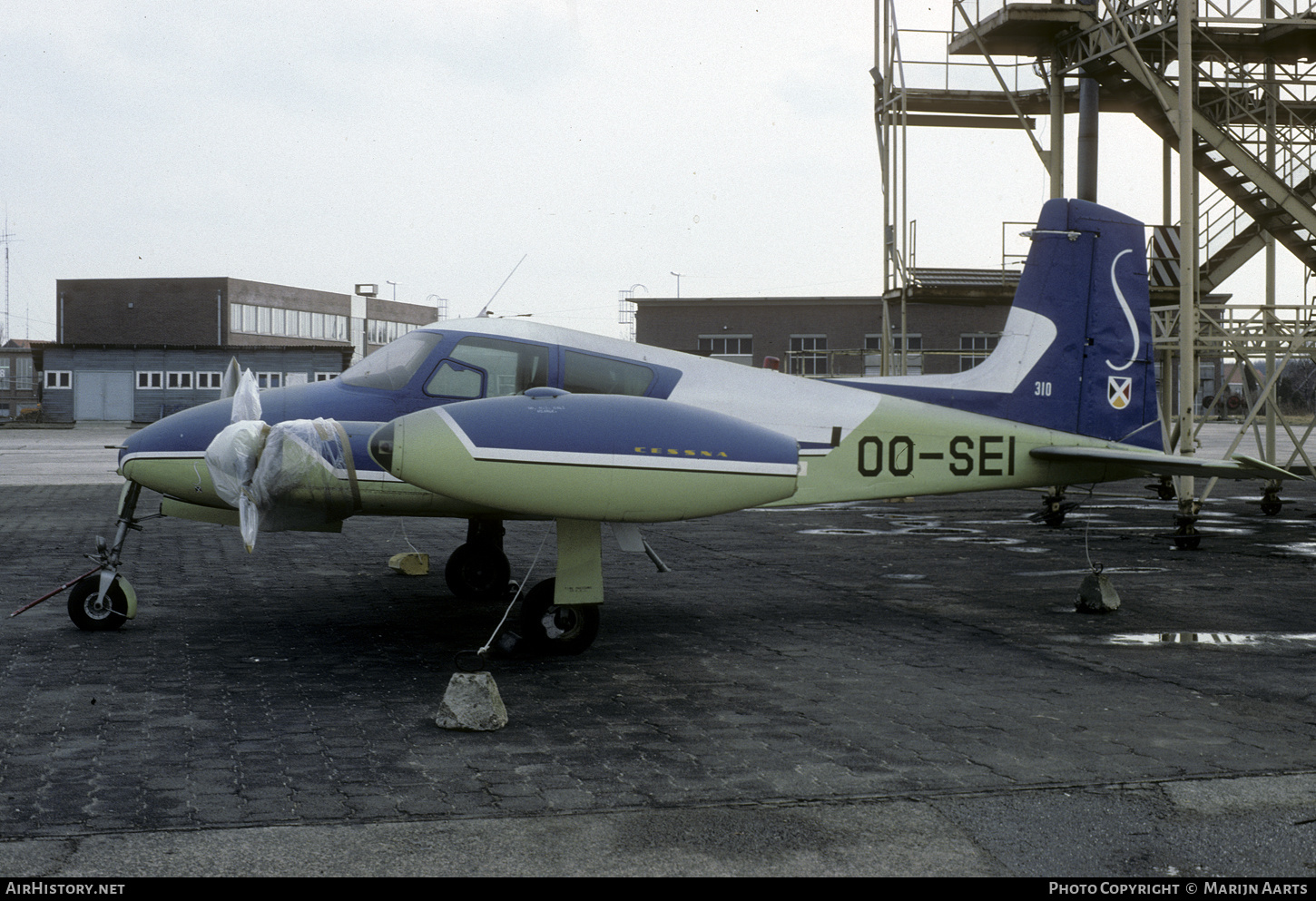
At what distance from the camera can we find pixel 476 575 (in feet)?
33.6

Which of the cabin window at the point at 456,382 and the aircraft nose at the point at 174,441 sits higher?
the cabin window at the point at 456,382

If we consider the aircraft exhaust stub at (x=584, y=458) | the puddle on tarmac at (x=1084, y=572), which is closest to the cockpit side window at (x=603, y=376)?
the aircraft exhaust stub at (x=584, y=458)

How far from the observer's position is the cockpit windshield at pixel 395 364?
866 cm

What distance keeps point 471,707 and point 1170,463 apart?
6.48m

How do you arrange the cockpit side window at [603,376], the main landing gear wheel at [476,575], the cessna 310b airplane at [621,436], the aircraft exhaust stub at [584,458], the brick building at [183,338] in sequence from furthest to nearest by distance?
the brick building at [183,338]
the main landing gear wheel at [476,575]
the cockpit side window at [603,376]
the cessna 310b airplane at [621,436]
the aircraft exhaust stub at [584,458]

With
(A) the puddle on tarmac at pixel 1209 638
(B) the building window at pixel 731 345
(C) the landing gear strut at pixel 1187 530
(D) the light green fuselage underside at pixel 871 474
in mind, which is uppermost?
(B) the building window at pixel 731 345

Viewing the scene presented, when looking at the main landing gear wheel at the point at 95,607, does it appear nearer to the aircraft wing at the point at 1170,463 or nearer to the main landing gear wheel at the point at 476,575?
the main landing gear wheel at the point at 476,575

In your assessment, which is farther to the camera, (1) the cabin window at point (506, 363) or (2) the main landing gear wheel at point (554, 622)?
(1) the cabin window at point (506, 363)

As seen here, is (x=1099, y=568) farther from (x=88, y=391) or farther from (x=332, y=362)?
(x=88, y=391)

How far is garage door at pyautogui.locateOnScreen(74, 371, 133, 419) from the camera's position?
2251 inches

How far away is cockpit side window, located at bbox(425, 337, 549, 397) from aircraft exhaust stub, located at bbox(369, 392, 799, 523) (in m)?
1.58

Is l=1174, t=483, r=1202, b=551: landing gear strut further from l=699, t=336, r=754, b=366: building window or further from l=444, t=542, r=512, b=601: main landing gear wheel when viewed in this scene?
l=699, t=336, r=754, b=366: building window

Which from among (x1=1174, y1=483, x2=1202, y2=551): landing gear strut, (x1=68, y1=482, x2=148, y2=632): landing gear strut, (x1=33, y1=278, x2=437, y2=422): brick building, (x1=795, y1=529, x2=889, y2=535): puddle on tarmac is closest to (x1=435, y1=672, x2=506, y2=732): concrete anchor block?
(x1=68, y1=482, x2=148, y2=632): landing gear strut

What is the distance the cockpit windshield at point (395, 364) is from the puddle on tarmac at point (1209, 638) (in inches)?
221
